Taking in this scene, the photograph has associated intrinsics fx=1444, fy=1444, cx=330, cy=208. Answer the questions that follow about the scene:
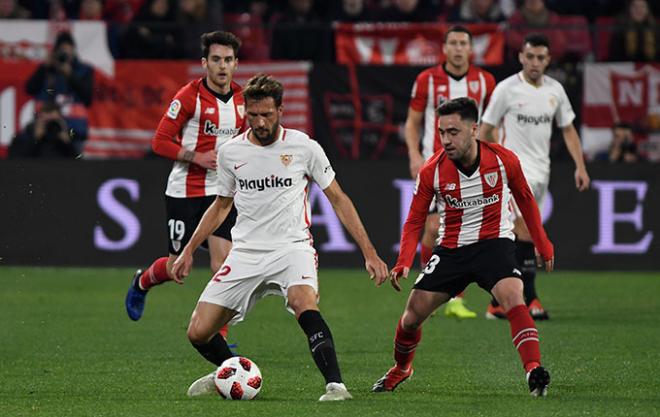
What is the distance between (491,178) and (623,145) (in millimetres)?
8385

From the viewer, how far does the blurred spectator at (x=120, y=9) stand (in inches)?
712

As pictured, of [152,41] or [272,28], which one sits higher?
[272,28]

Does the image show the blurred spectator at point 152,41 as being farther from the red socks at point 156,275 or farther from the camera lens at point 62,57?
the red socks at point 156,275

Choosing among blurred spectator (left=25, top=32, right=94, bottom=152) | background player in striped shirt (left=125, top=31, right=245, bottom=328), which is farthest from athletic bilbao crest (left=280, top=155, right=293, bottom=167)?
blurred spectator (left=25, top=32, right=94, bottom=152)

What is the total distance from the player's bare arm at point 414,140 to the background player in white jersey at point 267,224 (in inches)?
150

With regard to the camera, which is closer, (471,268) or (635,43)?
(471,268)

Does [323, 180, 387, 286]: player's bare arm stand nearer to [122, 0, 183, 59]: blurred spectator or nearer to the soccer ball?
the soccer ball

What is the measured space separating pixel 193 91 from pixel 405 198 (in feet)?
20.0

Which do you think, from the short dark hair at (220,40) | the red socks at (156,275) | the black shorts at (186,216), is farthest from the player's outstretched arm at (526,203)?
the red socks at (156,275)

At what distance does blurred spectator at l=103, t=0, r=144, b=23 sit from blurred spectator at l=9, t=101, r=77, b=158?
2268 millimetres

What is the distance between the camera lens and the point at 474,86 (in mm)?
11992

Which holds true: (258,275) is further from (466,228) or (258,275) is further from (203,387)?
→ (466,228)

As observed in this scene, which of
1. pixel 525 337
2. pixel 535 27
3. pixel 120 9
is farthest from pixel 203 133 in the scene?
pixel 120 9

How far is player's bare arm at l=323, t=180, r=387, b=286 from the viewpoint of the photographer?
756 cm
